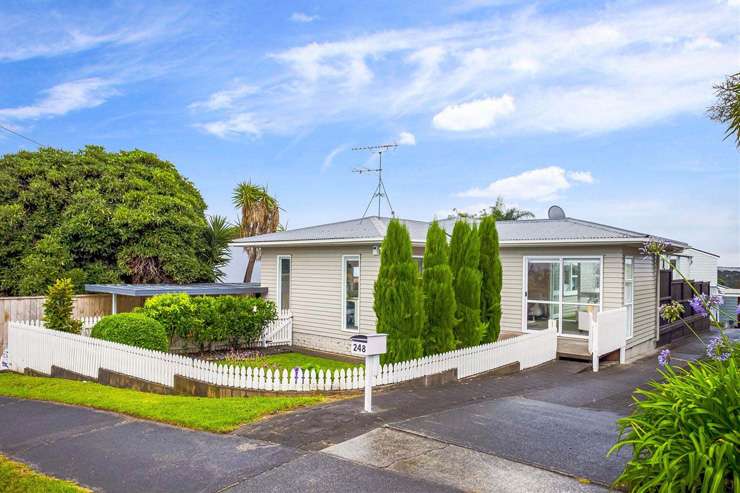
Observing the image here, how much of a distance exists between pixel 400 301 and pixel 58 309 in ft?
28.2

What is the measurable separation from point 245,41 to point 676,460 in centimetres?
1614

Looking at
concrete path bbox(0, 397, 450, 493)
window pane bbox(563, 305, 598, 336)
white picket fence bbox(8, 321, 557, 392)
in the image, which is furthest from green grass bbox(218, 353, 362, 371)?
window pane bbox(563, 305, 598, 336)

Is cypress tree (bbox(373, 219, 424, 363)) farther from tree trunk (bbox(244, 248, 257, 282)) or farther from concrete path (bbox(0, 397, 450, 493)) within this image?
tree trunk (bbox(244, 248, 257, 282))

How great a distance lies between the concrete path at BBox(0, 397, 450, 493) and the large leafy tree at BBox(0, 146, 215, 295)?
1092 cm

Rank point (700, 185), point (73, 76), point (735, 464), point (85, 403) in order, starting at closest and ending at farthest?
point (735, 464), point (85, 403), point (700, 185), point (73, 76)

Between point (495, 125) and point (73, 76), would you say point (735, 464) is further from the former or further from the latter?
point (73, 76)

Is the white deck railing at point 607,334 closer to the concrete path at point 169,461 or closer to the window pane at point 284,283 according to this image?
the concrete path at point 169,461

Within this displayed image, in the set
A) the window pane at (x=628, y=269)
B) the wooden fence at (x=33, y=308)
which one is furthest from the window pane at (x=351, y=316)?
the wooden fence at (x=33, y=308)

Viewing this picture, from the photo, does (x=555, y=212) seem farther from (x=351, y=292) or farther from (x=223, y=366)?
(x=223, y=366)

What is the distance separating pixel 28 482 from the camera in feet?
17.6

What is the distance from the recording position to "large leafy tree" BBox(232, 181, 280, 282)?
2827 centimetres

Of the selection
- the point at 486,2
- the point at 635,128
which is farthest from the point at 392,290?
the point at 635,128

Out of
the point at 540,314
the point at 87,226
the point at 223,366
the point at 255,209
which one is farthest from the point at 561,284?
the point at 255,209

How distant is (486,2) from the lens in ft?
43.9
